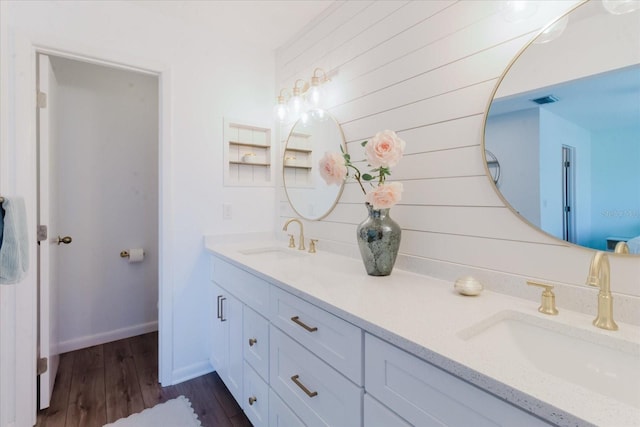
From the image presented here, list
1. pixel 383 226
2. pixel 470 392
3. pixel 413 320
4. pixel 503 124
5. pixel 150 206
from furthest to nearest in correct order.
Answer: pixel 150 206, pixel 383 226, pixel 503 124, pixel 413 320, pixel 470 392

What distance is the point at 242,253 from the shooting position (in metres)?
1.88

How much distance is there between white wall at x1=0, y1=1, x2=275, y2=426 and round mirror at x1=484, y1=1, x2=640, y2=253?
5.73 feet

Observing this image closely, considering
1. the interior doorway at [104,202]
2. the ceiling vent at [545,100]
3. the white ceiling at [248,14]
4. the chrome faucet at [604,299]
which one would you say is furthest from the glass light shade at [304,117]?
the chrome faucet at [604,299]

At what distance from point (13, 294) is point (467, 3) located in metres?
2.49

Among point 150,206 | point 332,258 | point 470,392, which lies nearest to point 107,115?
point 150,206

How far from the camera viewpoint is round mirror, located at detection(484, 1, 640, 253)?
815 millimetres

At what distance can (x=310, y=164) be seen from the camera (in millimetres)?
2094

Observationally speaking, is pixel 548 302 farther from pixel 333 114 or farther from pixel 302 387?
pixel 333 114

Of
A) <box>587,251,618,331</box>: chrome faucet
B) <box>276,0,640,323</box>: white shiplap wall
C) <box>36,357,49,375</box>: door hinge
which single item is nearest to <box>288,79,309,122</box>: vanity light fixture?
<box>276,0,640,323</box>: white shiplap wall

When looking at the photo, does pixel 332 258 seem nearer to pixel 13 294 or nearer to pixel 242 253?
pixel 242 253

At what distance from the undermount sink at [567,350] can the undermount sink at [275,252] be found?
1203mm

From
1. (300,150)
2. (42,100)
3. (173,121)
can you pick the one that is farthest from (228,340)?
(42,100)

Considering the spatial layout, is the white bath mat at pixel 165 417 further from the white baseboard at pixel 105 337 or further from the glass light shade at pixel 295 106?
the glass light shade at pixel 295 106

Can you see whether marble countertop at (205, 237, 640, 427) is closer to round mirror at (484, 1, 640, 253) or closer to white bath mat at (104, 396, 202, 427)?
round mirror at (484, 1, 640, 253)
